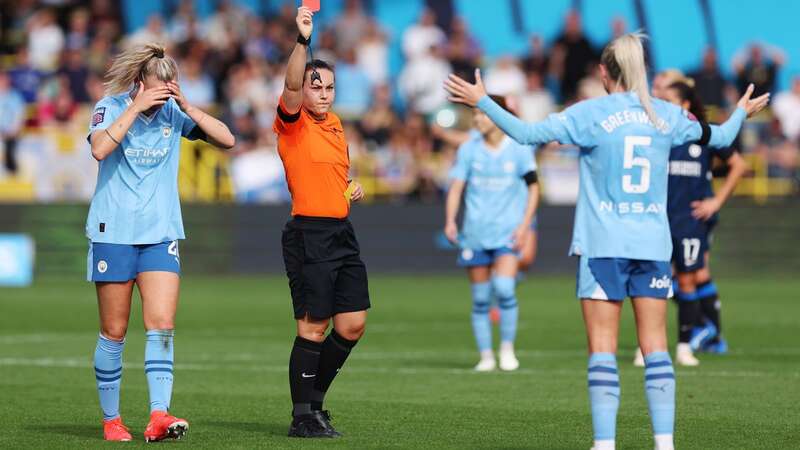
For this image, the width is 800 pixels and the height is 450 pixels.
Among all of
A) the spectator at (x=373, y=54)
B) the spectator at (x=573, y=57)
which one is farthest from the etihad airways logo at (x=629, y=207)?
the spectator at (x=373, y=54)

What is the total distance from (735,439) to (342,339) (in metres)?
2.43

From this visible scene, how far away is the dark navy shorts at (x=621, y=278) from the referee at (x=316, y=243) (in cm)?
183

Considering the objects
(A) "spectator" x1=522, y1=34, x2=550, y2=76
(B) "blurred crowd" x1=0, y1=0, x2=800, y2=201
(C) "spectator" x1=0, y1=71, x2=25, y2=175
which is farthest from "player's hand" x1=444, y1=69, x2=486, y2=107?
(A) "spectator" x1=522, y1=34, x2=550, y2=76

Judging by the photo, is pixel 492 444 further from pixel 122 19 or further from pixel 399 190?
pixel 122 19

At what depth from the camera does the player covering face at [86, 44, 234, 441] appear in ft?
29.7

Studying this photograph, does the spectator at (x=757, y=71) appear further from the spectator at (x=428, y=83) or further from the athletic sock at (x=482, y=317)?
the athletic sock at (x=482, y=317)

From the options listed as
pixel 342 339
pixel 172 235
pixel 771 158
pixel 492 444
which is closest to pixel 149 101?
pixel 172 235

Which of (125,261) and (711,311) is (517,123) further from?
(711,311)

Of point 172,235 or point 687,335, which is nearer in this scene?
point 172,235

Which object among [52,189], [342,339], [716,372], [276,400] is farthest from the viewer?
[52,189]

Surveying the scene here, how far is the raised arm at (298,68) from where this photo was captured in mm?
8609

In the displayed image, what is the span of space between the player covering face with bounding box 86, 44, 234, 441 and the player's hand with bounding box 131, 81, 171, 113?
18 millimetres

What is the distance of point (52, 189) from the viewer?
25906 mm

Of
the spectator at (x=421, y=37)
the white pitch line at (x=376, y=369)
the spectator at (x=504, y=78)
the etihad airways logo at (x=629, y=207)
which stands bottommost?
the white pitch line at (x=376, y=369)
